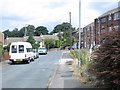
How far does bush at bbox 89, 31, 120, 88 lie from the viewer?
5.73 m

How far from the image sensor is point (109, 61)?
19.7 feet

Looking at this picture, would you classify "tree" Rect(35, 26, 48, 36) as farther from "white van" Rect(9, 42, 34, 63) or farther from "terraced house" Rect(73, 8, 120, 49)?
"white van" Rect(9, 42, 34, 63)

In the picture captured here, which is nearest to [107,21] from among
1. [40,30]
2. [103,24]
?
[103,24]

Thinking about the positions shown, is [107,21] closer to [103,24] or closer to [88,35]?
[103,24]

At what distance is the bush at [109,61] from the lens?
573 centimetres

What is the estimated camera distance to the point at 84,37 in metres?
73.8

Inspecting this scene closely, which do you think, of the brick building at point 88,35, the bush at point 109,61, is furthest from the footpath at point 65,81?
the brick building at point 88,35

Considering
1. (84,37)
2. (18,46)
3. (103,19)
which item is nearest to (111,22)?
(103,19)

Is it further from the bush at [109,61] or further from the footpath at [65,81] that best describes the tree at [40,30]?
the bush at [109,61]

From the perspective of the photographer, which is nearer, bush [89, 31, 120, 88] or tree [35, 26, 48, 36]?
bush [89, 31, 120, 88]

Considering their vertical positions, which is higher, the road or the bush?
the bush

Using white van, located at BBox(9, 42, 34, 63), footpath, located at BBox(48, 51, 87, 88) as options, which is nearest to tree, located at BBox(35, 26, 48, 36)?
white van, located at BBox(9, 42, 34, 63)

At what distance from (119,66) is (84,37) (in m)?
68.5

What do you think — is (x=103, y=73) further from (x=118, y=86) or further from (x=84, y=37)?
(x=84, y=37)
